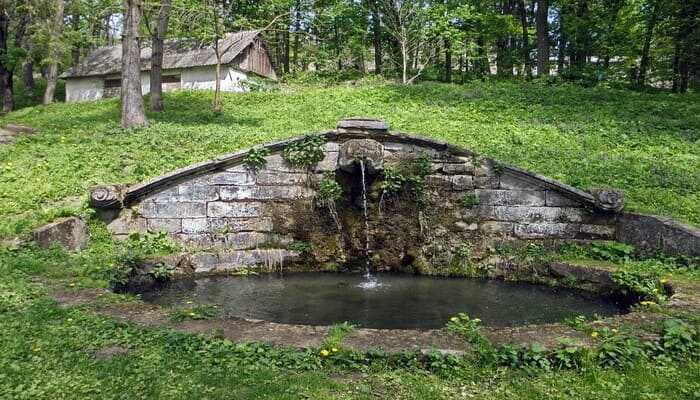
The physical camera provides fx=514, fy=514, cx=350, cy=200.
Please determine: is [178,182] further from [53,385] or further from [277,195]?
[53,385]

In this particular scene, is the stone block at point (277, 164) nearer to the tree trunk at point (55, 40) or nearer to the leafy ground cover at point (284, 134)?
the leafy ground cover at point (284, 134)

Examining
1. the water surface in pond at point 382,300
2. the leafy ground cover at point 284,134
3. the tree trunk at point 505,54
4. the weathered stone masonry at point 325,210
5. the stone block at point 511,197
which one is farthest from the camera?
the tree trunk at point 505,54

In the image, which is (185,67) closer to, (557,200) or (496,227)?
(496,227)

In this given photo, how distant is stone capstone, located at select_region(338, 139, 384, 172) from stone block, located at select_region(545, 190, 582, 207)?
2.78 metres

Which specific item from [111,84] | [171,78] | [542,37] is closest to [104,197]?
[542,37]

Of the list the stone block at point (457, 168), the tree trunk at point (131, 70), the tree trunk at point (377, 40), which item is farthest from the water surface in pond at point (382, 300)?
the tree trunk at point (377, 40)

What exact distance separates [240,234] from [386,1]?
21089mm

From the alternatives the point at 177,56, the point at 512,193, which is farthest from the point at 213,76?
the point at 512,193

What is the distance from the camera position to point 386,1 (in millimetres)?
26531

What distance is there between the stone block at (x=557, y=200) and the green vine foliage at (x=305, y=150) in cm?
383

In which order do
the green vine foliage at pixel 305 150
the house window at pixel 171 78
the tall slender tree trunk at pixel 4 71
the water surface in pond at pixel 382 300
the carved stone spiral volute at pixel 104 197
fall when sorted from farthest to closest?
the house window at pixel 171 78, the tall slender tree trunk at pixel 4 71, the green vine foliage at pixel 305 150, the carved stone spiral volute at pixel 104 197, the water surface in pond at pixel 382 300

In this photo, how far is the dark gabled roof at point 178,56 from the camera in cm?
2912

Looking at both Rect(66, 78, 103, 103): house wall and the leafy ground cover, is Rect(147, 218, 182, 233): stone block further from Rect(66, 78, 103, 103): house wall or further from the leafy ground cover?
Rect(66, 78, 103, 103): house wall

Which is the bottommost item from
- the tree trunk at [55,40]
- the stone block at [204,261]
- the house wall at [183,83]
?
the stone block at [204,261]
